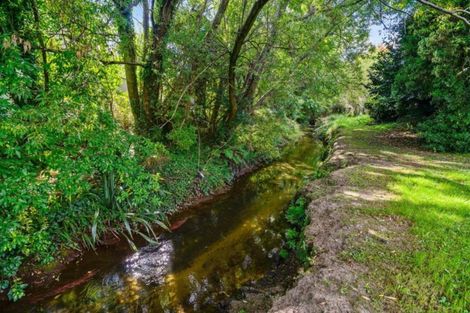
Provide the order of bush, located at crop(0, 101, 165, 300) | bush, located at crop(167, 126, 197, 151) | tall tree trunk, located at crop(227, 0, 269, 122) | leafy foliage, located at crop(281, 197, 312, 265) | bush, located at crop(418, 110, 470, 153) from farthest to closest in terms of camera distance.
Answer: bush, located at crop(418, 110, 470, 153)
bush, located at crop(167, 126, 197, 151)
tall tree trunk, located at crop(227, 0, 269, 122)
leafy foliage, located at crop(281, 197, 312, 265)
bush, located at crop(0, 101, 165, 300)

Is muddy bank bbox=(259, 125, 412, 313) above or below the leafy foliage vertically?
above

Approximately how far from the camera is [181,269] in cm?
505

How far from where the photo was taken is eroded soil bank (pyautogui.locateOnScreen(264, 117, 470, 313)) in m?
2.93

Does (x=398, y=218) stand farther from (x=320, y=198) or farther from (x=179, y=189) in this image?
(x=179, y=189)

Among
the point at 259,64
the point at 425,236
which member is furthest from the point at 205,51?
the point at 425,236

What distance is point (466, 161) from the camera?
27.1ft

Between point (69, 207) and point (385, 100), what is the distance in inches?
614

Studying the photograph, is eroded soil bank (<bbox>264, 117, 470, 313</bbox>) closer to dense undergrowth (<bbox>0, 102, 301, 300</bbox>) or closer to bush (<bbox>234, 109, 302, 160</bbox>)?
dense undergrowth (<bbox>0, 102, 301, 300</bbox>)

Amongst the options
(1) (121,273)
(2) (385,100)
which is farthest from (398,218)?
(2) (385,100)

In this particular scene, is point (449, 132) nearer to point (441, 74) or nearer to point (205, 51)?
point (441, 74)

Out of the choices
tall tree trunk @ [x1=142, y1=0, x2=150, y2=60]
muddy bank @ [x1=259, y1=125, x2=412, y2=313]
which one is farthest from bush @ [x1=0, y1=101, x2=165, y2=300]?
tall tree trunk @ [x1=142, y1=0, x2=150, y2=60]

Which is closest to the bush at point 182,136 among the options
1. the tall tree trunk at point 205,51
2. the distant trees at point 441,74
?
the tall tree trunk at point 205,51

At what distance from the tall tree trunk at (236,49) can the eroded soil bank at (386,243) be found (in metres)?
3.64

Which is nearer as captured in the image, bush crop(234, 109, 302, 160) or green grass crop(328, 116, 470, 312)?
green grass crop(328, 116, 470, 312)
